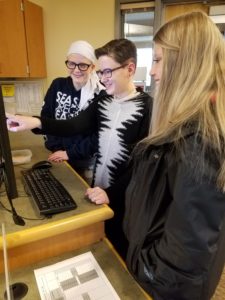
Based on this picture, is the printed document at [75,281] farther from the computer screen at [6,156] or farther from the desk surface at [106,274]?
the computer screen at [6,156]

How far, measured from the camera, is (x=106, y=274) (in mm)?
756

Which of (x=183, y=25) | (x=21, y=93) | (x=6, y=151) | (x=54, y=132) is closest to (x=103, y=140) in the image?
(x=54, y=132)

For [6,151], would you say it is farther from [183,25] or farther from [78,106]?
[78,106]

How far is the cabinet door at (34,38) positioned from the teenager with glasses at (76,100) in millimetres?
1134

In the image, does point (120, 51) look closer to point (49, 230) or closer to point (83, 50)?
point (83, 50)

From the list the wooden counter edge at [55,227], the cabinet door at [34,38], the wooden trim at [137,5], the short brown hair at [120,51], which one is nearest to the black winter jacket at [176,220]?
the wooden counter edge at [55,227]

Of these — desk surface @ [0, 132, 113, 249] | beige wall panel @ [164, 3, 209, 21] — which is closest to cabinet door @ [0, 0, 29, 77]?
beige wall panel @ [164, 3, 209, 21]

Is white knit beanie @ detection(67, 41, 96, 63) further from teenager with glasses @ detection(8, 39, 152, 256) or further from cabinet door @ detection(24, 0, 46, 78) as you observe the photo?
cabinet door @ detection(24, 0, 46, 78)

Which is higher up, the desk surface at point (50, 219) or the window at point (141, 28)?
the window at point (141, 28)

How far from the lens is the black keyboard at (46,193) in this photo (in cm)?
83

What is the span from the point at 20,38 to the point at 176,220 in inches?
99.7

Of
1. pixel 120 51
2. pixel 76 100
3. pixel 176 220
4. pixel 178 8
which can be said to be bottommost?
pixel 176 220

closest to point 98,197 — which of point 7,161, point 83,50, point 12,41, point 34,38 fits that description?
point 7,161

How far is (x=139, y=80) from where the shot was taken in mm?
2873
